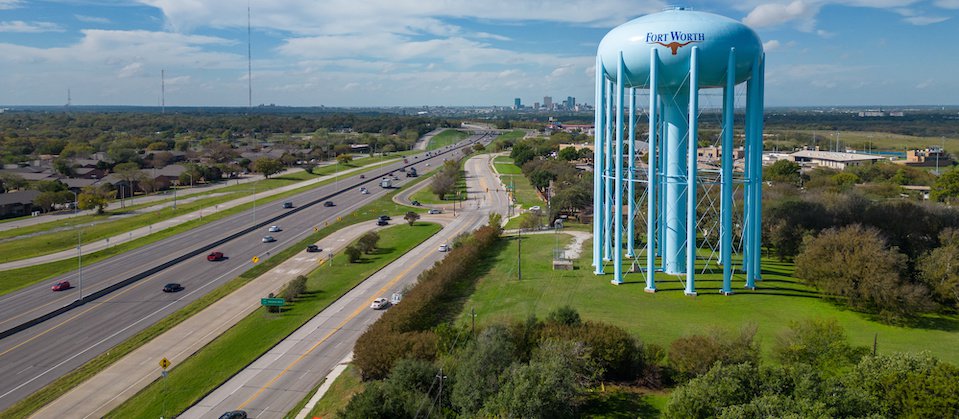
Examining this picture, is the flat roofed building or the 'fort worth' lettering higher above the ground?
the 'fort worth' lettering

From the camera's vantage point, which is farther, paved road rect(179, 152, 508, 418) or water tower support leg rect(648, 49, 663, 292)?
water tower support leg rect(648, 49, 663, 292)

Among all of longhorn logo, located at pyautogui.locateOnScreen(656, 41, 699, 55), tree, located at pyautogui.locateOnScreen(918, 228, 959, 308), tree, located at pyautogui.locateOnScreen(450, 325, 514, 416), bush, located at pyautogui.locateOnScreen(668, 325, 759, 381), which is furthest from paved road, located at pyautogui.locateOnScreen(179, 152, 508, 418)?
tree, located at pyautogui.locateOnScreen(918, 228, 959, 308)

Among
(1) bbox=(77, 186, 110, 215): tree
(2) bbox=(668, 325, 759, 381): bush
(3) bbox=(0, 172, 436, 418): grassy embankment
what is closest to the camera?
(2) bbox=(668, 325, 759, 381): bush

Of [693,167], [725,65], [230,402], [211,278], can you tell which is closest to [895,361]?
[693,167]

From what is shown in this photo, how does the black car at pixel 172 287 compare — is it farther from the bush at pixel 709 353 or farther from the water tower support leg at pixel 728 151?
the water tower support leg at pixel 728 151

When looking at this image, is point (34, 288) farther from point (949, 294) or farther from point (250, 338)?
point (949, 294)

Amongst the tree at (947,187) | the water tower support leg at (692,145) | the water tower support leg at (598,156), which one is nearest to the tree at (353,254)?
the water tower support leg at (598,156)

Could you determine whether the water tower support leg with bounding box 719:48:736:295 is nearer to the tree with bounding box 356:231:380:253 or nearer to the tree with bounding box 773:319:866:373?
the tree with bounding box 773:319:866:373
